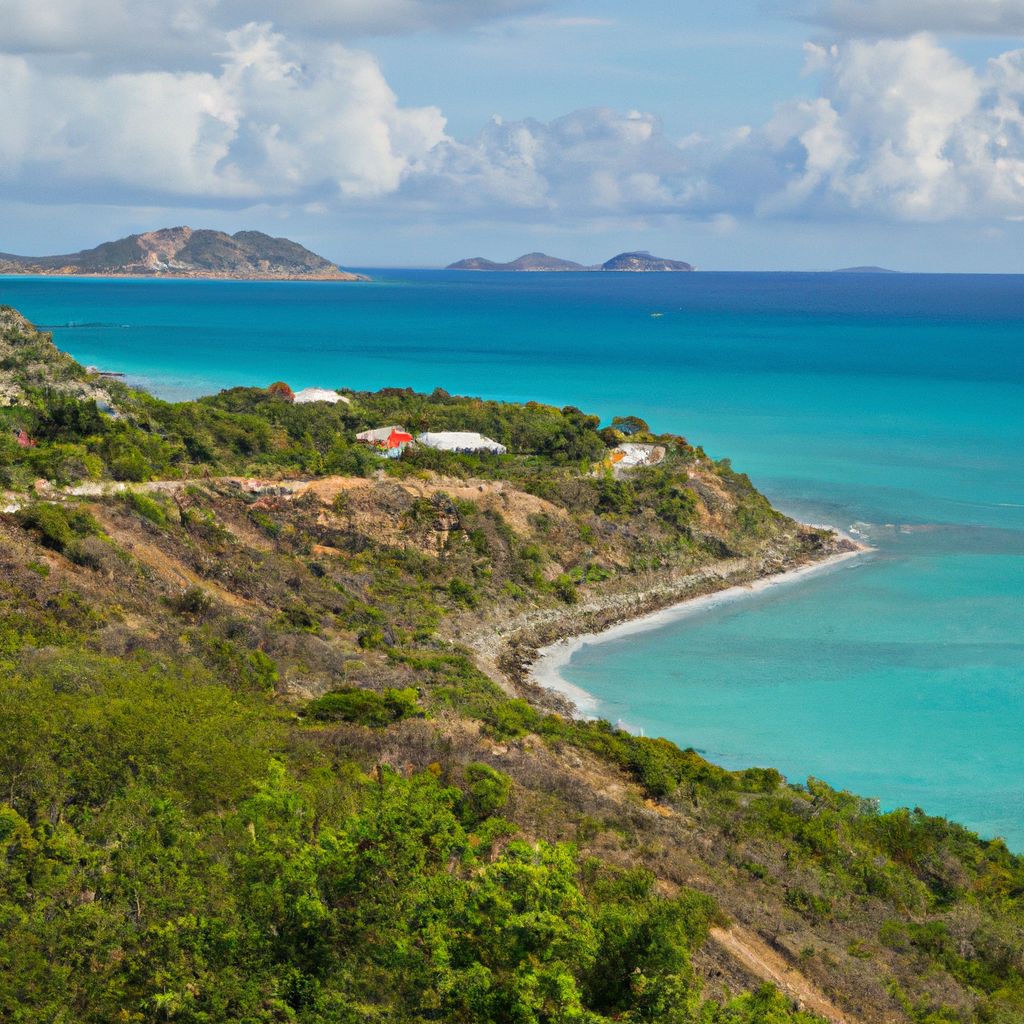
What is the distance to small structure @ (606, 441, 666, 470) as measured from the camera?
50.4 meters

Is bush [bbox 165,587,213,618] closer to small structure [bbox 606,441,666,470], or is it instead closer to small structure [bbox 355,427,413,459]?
small structure [bbox 355,427,413,459]

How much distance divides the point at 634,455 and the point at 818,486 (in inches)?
620

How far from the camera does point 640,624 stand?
126ft

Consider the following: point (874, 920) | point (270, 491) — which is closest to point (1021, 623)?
point (874, 920)

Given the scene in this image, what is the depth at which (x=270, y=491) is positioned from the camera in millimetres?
38375

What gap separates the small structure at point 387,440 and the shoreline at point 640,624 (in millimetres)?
16311

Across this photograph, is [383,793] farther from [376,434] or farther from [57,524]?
[376,434]

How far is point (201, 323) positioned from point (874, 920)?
151411mm

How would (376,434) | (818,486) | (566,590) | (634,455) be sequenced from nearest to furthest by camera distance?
(566,590)
(376,434)
(634,455)
(818,486)

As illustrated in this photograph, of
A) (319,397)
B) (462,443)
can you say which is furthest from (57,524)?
(319,397)

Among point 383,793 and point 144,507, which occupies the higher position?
point 144,507

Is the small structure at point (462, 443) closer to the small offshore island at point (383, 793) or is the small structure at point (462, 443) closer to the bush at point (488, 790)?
the small offshore island at point (383, 793)

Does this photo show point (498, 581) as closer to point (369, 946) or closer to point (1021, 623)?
point (1021, 623)

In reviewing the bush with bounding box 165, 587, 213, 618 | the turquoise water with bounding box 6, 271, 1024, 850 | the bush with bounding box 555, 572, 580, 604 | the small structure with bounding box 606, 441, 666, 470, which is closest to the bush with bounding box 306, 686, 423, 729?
the bush with bounding box 165, 587, 213, 618
